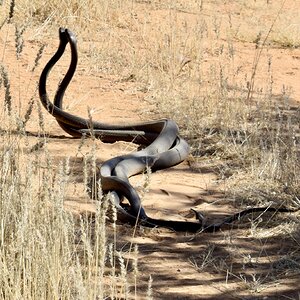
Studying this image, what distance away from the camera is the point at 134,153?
20.2 ft

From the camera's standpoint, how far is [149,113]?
757cm

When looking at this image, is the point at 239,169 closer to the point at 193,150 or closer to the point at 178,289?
the point at 193,150

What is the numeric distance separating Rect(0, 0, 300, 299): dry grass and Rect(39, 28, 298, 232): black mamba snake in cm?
18

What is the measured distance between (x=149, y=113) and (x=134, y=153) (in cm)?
144

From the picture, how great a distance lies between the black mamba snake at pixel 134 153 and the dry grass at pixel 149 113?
0.60 feet

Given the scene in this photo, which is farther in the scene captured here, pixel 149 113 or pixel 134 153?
pixel 149 113

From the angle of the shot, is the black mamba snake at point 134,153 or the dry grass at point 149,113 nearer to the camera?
the dry grass at point 149,113

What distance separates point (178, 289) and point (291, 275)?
0.56 metres

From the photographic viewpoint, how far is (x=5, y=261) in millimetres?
3432

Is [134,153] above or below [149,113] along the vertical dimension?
below

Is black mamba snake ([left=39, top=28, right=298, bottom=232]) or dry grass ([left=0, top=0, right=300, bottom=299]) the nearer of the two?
dry grass ([left=0, top=0, right=300, bottom=299])

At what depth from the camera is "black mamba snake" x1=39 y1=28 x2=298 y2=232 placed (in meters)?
5.00

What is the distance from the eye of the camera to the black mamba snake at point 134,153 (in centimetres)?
500

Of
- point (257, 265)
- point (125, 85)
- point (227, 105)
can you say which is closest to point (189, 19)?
point (125, 85)
